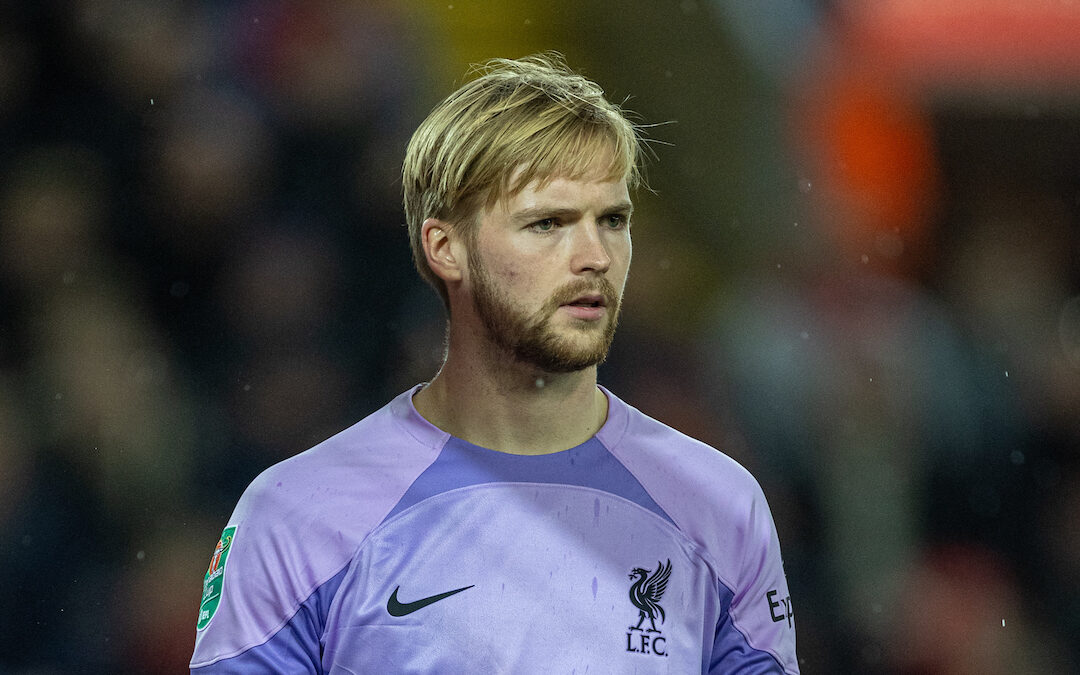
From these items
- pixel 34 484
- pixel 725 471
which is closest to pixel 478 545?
pixel 725 471

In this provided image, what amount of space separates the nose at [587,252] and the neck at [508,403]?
0.59 ft

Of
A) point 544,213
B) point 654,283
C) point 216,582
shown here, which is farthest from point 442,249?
point 654,283

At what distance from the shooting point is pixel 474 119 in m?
1.86

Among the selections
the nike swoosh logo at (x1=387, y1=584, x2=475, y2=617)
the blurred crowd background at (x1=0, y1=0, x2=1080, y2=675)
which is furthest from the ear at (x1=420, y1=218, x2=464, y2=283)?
the blurred crowd background at (x1=0, y1=0, x2=1080, y2=675)

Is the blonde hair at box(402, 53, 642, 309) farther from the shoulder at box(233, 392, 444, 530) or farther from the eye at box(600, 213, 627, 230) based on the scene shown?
the shoulder at box(233, 392, 444, 530)

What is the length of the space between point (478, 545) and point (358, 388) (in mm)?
1593

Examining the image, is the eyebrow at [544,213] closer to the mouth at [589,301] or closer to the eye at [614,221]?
the eye at [614,221]

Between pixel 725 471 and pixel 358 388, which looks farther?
pixel 358 388

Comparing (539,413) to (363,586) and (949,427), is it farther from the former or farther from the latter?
(949,427)

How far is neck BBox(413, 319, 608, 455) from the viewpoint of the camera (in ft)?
6.06

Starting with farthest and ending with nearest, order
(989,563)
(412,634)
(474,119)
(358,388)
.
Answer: (989,563) → (358,388) → (474,119) → (412,634)

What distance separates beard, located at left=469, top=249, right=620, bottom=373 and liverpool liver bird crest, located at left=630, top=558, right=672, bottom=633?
0.31m

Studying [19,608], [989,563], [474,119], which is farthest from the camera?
[989,563]

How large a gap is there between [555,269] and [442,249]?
0.69 feet
